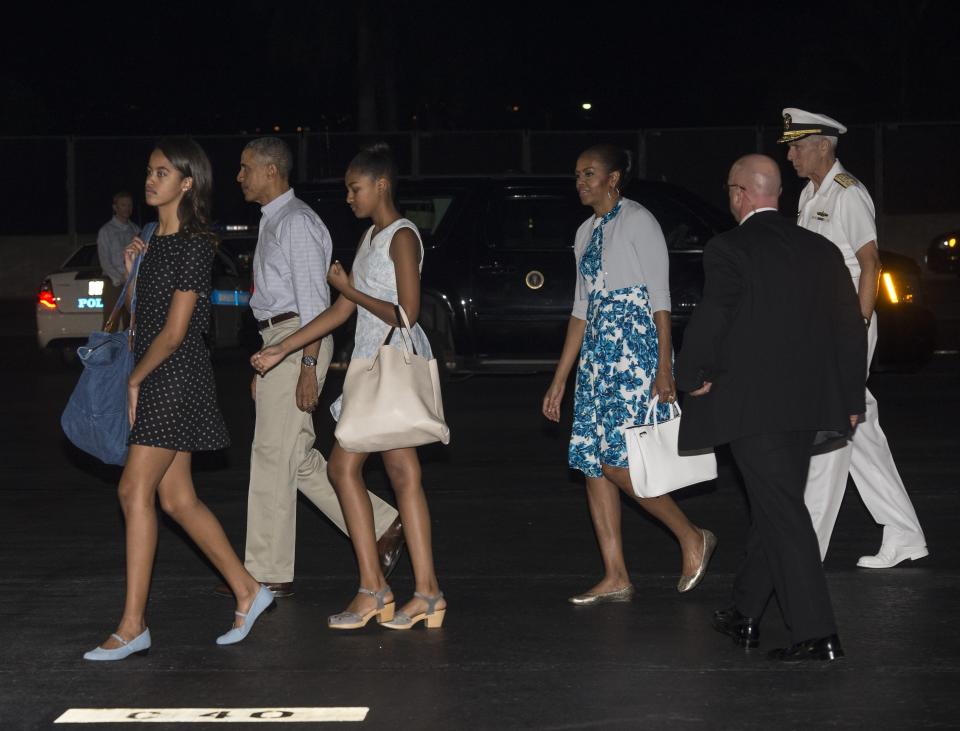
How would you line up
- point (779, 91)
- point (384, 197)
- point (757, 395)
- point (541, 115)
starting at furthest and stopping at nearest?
point (541, 115), point (779, 91), point (384, 197), point (757, 395)

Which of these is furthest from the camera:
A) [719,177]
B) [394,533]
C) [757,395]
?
[719,177]

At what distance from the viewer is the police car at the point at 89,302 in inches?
637

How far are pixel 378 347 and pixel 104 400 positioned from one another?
42.1 inches

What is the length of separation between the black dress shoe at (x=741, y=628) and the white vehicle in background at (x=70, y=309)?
11538 mm

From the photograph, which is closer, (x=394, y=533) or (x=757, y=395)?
(x=757, y=395)

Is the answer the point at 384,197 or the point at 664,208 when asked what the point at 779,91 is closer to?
the point at 664,208

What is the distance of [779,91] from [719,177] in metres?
20.0

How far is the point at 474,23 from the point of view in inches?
1387

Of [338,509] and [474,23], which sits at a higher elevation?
[474,23]

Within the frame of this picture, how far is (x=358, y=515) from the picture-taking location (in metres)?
6.09

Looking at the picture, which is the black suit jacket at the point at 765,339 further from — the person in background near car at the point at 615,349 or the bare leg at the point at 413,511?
the bare leg at the point at 413,511

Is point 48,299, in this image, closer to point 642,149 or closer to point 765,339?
point 765,339

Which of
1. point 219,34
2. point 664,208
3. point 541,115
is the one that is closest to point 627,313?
point 664,208

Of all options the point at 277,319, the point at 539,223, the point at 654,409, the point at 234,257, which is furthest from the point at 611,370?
the point at 234,257
